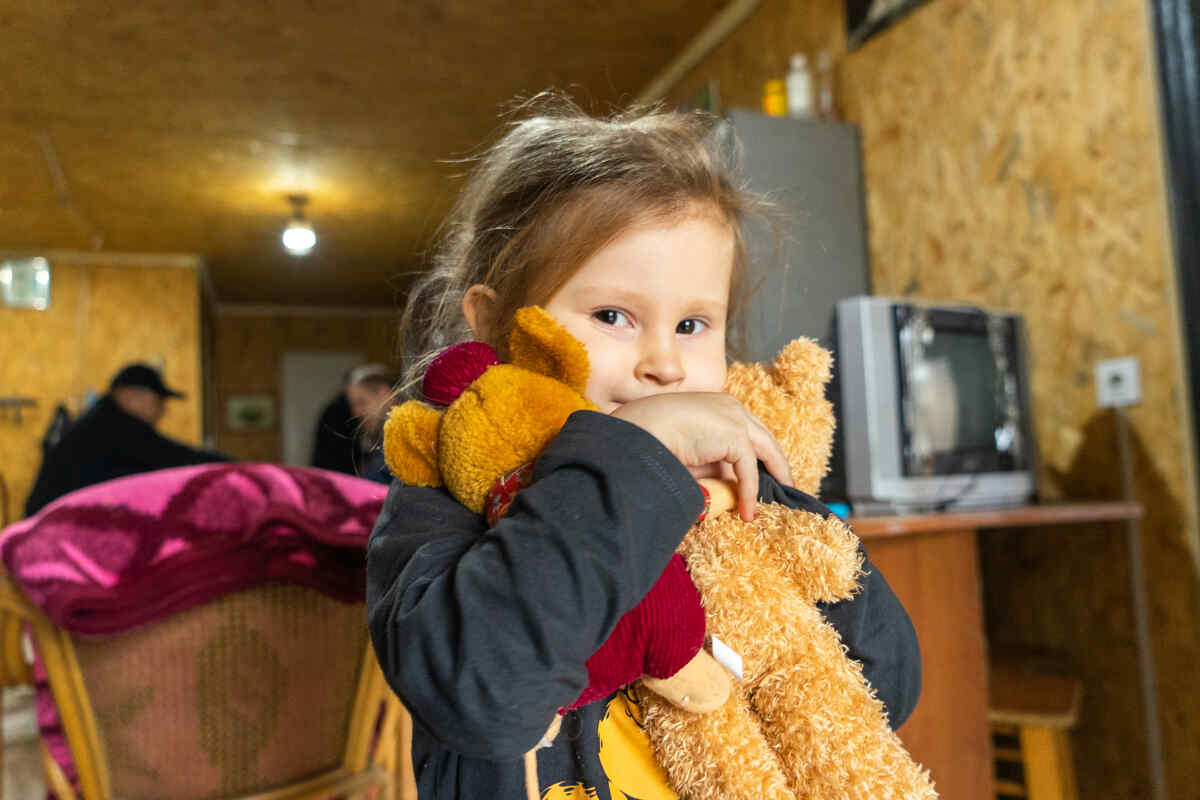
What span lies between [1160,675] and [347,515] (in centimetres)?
171

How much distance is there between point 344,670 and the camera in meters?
1.18

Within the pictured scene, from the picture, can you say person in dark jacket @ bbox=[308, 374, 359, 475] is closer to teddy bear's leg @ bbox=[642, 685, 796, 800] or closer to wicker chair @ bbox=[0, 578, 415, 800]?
wicker chair @ bbox=[0, 578, 415, 800]

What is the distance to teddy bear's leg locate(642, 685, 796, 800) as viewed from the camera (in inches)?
20.0

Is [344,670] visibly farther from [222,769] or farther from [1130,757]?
[1130,757]

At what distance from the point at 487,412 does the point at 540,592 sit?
0.12m

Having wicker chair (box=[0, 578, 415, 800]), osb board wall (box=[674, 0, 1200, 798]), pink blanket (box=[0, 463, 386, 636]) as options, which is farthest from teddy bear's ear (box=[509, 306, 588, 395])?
osb board wall (box=[674, 0, 1200, 798])

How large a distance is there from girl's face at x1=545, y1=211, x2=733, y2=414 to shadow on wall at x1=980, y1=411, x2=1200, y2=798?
5.29 ft

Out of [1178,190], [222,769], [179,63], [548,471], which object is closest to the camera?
[548,471]

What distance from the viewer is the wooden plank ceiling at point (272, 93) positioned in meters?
3.04

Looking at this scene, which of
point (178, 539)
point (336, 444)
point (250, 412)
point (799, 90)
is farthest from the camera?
point (250, 412)

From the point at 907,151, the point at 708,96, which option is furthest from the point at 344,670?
the point at 907,151

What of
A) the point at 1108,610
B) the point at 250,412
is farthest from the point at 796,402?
the point at 250,412

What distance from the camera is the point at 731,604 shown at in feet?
1.72

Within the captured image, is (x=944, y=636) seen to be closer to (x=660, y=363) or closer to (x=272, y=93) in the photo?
(x=660, y=363)
